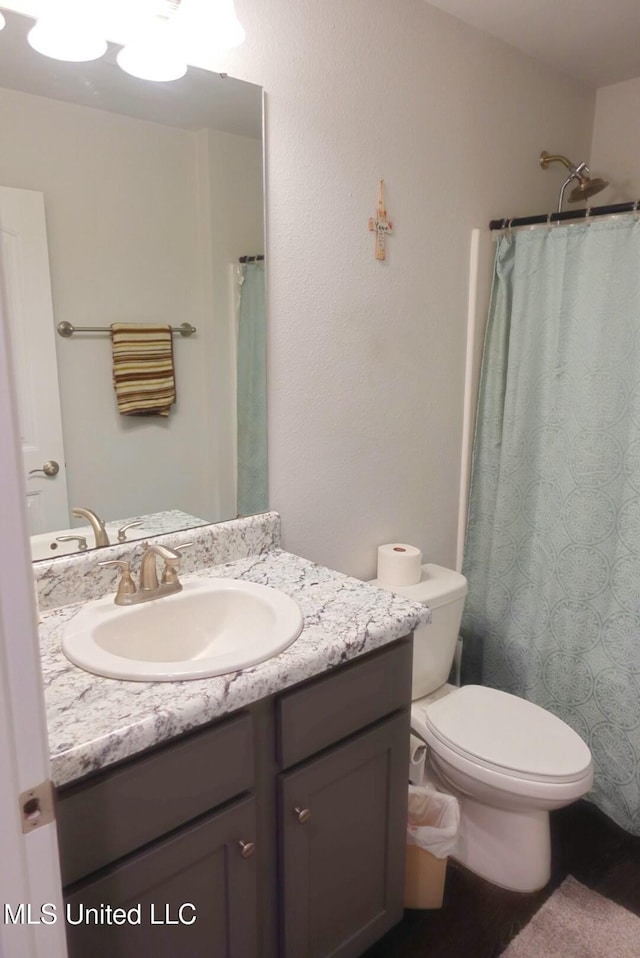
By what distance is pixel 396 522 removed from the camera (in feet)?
6.86

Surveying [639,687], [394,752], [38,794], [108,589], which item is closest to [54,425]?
[108,589]

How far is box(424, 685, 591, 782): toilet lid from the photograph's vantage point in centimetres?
159

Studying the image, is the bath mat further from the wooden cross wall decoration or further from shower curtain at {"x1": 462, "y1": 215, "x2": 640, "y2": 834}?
the wooden cross wall decoration

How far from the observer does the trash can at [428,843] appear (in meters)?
1.59

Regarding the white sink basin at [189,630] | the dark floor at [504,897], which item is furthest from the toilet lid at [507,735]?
the white sink basin at [189,630]

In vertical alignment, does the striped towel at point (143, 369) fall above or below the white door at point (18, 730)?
above

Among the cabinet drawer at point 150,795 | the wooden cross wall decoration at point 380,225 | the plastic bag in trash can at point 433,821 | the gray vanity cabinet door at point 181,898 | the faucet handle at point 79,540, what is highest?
the wooden cross wall decoration at point 380,225

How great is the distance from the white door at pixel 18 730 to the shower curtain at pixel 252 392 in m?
1.05

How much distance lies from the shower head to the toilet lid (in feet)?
5.25

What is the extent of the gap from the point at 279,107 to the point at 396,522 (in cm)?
121

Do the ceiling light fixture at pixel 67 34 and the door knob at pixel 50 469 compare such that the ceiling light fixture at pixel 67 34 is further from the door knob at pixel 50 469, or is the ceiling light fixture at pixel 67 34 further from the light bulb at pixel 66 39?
the door knob at pixel 50 469

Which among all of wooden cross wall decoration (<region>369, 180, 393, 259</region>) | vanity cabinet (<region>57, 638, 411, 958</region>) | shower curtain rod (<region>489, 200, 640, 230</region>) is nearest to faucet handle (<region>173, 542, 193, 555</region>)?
vanity cabinet (<region>57, 638, 411, 958</region>)

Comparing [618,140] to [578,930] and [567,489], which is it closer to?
[567,489]

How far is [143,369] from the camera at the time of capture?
4.88ft
